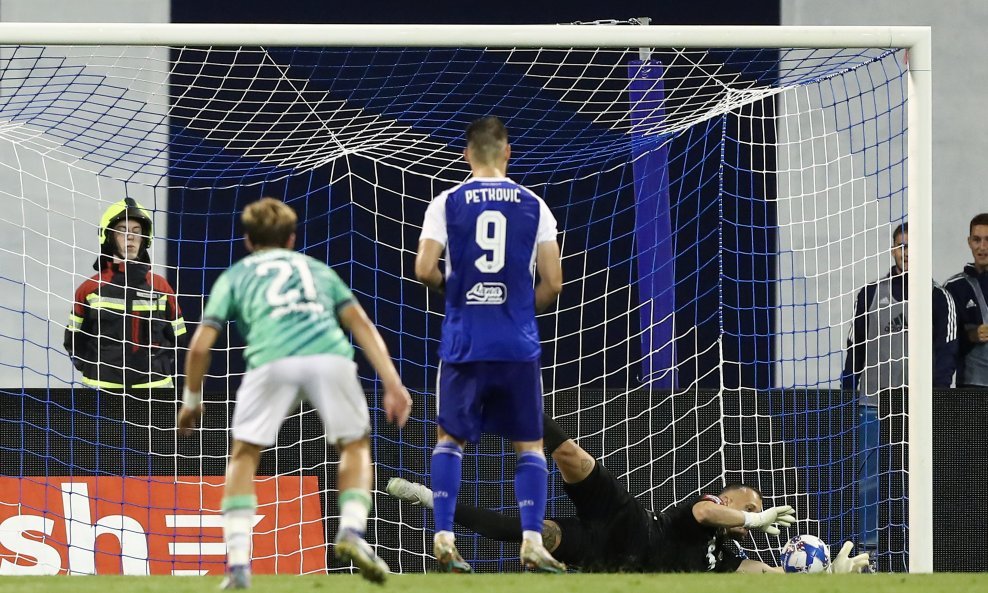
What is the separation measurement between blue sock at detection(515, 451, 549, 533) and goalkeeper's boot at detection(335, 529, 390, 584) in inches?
43.4

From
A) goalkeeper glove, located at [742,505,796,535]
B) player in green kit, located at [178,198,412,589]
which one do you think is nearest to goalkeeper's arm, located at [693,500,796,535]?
goalkeeper glove, located at [742,505,796,535]

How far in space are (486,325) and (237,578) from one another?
1551mm

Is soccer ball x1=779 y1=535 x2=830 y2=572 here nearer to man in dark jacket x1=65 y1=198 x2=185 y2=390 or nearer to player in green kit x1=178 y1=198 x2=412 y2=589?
player in green kit x1=178 y1=198 x2=412 y2=589

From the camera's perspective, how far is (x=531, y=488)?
229 inches

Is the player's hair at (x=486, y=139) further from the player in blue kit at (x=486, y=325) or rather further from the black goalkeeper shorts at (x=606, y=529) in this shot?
the black goalkeeper shorts at (x=606, y=529)

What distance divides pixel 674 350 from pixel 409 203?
2.47 m

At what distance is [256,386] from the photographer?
4.92 metres

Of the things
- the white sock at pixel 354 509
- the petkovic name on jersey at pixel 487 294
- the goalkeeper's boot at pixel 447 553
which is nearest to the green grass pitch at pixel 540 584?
the goalkeeper's boot at pixel 447 553

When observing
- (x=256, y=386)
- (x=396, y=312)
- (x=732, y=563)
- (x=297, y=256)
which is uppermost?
(x=396, y=312)

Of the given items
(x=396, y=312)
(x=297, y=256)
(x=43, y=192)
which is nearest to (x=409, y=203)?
(x=396, y=312)

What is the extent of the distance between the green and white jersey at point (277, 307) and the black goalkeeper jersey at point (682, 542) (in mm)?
2992

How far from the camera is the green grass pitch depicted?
5.06 m

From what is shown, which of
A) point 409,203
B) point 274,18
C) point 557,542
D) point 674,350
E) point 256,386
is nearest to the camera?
point 256,386

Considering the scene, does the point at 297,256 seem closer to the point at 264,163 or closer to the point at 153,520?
the point at 153,520
